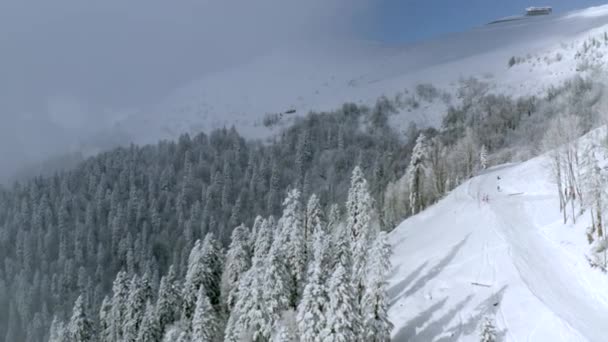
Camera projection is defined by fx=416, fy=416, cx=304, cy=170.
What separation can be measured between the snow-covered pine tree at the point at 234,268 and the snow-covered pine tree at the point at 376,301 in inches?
822

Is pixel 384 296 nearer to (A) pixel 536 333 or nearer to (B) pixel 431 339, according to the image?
(B) pixel 431 339

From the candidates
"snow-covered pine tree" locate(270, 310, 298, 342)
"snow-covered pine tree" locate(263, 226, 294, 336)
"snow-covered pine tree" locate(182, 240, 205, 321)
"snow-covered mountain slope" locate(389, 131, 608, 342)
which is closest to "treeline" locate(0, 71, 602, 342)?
"snow-covered mountain slope" locate(389, 131, 608, 342)

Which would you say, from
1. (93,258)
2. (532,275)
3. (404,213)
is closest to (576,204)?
(532,275)

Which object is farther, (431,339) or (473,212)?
(473,212)

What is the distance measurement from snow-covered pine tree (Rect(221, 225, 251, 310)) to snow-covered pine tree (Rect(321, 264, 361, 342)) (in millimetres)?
22325

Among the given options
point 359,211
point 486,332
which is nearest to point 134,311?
point 359,211

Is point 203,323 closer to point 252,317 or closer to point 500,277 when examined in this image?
point 252,317

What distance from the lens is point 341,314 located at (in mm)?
30297

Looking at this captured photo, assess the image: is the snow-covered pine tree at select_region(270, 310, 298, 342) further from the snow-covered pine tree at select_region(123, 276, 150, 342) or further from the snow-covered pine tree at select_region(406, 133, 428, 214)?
the snow-covered pine tree at select_region(406, 133, 428, 214)

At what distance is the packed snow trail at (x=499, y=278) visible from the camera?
3269cm

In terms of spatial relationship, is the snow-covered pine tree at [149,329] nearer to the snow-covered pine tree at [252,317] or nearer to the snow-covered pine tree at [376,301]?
the snow-covered pine tree at [252,317]

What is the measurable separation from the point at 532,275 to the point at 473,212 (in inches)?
A: 977

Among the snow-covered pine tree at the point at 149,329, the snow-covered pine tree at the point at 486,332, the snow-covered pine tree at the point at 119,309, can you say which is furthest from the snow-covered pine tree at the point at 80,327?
the snow-covered pine tree at the point at 486,332

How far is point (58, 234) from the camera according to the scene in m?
156
